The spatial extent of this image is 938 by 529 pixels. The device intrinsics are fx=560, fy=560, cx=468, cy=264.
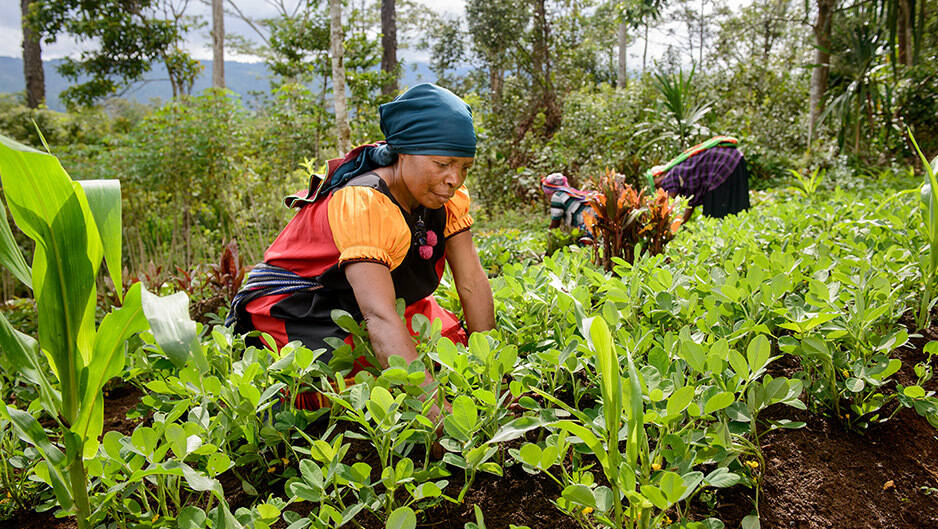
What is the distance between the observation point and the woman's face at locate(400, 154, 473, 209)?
1729 mm

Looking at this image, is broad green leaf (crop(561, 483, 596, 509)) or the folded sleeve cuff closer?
broad green leaf (crop(561, 483, 596, 509))

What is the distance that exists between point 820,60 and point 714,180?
4.89 m

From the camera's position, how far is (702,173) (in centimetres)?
604

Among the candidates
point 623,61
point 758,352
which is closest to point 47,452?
point 758,352

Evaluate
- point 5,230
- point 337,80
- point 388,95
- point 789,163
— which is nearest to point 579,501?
point 5,230

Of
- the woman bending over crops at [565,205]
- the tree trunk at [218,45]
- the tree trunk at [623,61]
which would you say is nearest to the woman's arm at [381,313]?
the woman bending over crops at [565,205]

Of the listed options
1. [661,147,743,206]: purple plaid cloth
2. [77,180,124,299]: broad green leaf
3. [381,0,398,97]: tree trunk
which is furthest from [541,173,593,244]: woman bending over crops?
[381,0,398,97]: tree trunk

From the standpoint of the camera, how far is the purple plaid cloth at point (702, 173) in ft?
19.5

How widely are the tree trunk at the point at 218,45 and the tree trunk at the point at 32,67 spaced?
378 centimetres

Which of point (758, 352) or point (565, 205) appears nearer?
point (758, 352)

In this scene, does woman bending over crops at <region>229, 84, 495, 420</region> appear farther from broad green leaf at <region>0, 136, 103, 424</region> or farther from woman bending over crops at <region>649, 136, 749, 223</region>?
woman bending over crops at <region>649, 136, 749, 223</region>

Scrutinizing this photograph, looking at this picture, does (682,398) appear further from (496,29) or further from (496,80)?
(496,80)

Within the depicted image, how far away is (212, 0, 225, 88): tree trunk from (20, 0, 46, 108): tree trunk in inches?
149

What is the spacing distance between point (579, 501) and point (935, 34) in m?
14.8
